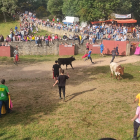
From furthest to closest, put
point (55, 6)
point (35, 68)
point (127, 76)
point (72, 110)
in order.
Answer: point (55, 6), point (35, 68), point (127, 76), point (72, 110)

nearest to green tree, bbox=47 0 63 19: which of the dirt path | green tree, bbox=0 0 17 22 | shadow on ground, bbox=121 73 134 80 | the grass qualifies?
green tree, bbox=0 0 17 22

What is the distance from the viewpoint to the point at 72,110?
9.75 metres

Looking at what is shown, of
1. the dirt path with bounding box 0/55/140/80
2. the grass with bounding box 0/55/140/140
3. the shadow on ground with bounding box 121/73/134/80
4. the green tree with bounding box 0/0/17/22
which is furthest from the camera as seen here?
the green tree with bounding box 0/0/17/22

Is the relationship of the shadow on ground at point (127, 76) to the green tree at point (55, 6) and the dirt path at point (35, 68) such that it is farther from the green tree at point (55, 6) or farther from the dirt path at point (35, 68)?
the green tree at point (55, 6)

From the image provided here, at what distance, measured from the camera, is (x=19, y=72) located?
17.5m

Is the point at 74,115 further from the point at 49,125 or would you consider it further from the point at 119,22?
the point at 119,22

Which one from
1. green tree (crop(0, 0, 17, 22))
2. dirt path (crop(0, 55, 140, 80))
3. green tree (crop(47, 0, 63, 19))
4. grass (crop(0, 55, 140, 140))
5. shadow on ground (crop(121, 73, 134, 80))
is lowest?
grass (crop(0, 55, 140, 140))

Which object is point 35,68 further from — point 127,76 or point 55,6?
point 55,6

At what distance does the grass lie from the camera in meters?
7.81

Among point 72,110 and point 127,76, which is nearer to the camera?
point 72,110

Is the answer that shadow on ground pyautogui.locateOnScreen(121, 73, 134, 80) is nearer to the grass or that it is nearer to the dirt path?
the grass

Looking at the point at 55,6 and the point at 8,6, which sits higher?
the point at 55,6

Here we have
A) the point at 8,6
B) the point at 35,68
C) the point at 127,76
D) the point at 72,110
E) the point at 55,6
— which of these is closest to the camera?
the point at 72,110

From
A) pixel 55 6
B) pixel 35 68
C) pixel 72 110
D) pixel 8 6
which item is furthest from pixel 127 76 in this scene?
pixel 55 6
